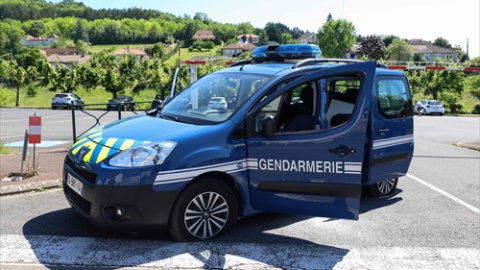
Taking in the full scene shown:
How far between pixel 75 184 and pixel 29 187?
2407 mm

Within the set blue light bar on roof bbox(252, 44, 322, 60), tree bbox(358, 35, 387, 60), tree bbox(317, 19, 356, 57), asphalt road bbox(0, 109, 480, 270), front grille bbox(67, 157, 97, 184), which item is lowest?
asphalt road bbox(0, 109, 480, 270)

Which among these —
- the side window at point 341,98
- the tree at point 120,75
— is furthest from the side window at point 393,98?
the tree at point 120,75

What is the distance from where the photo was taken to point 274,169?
436cm

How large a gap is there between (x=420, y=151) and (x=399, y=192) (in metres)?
5.87

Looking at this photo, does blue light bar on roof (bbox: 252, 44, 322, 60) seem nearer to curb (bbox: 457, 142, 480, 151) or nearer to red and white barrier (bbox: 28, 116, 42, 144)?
red and white barrier (bbox: 28, 116, 42, 144)

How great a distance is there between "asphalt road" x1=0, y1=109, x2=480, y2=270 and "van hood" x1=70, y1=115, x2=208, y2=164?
2.83 ft

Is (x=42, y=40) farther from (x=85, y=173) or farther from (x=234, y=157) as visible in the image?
(x=234, y=157)

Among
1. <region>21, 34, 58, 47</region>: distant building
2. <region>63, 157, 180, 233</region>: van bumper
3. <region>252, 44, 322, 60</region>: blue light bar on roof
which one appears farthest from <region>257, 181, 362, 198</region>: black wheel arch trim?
<region>21, 34, 58, 47</region>: distant building

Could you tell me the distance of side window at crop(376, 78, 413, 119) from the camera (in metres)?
5.65

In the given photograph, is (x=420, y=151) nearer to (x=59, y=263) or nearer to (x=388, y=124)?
(x=388, y=124)

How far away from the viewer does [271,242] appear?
4.41 metres

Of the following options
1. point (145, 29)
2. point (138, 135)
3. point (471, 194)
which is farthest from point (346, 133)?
point (145, 29)

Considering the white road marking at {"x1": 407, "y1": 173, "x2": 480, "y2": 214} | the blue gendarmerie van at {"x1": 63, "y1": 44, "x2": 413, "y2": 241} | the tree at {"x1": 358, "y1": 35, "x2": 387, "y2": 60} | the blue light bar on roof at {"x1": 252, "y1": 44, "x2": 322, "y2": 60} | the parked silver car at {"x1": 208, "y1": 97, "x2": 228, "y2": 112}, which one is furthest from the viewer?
the tree at {"x1": 358, "y1": 35, "x2": 387, "y2": 60}

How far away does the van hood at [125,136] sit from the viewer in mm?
4105
